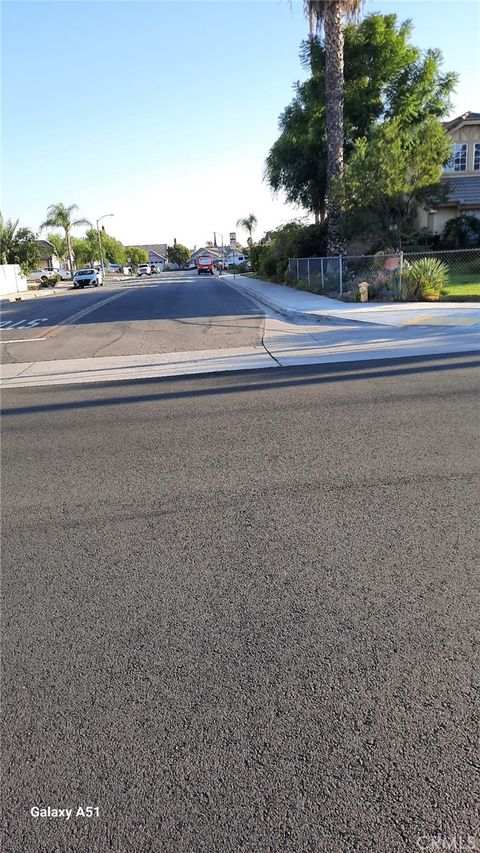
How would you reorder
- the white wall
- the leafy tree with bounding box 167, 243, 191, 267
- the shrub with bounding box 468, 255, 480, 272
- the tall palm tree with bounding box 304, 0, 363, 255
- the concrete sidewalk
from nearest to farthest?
the concrete sidewalk, the tall palm tree with bounding box 304, 0, 363, 255, the shrub with bounding box 468, 255, 480, 272, the white wall, the leafy tree with bounding box 167, 243, 191, 267

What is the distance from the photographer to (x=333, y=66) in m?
23.5

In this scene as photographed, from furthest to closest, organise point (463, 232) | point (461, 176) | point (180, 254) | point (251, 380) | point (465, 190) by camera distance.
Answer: point (180, 254), point (461, 176), point (465, 190), point (463, 232), point (251, 380)

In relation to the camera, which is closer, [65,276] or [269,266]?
[269,266]

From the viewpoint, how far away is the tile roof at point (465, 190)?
31.6 meters

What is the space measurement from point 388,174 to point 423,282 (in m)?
4.64

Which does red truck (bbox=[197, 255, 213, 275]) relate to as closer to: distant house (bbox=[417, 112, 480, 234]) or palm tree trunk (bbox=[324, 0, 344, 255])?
distant house (bbox=[417, 112, 480, 234])

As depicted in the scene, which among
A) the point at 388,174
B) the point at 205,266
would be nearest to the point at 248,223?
the point at 205,266

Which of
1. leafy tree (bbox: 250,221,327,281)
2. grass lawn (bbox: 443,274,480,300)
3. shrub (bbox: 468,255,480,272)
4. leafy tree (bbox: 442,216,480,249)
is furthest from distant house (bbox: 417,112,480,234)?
grass lawn (bbox: 443,274,480,300)

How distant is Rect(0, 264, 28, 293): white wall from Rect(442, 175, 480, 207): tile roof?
31.2 metres

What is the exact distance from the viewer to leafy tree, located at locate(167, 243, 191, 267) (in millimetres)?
150500

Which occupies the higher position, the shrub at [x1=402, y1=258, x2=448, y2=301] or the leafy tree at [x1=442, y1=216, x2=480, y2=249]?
the leafy tree at [x1=442, y1=216, x2=480, y2=249]

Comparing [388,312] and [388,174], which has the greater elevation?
[388,174]

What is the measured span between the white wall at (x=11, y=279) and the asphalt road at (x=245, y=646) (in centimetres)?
4318
